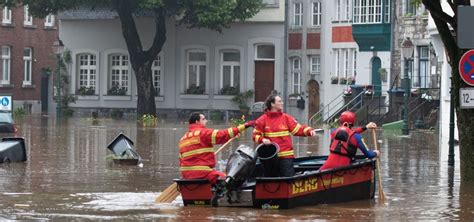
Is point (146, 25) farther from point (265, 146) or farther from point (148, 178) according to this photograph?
point (265, 146)

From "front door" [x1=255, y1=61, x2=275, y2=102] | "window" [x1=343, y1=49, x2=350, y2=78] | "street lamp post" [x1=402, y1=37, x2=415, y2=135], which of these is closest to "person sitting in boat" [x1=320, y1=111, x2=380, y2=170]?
"street lamp post" [x1=402, y1=37, x2=415, y2=135]

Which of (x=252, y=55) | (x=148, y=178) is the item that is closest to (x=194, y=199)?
(x=148, y=178)

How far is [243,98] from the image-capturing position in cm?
6300

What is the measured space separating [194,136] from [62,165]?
9.61 metres

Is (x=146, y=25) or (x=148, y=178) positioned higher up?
(x=146, y=25)

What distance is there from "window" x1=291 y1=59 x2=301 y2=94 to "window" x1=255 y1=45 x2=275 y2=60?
137 centimetres

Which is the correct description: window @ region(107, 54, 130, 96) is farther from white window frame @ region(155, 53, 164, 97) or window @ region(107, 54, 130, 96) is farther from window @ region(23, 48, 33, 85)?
window @ region(23, 48, 33, 85)

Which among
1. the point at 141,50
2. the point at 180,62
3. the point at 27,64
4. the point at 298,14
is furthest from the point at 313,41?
the point at 27,64

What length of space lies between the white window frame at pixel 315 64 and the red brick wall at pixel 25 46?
A: 1810cm

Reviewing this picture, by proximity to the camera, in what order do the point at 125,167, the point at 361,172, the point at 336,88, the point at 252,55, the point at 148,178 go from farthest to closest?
the point at 252,55 → the point at 336,88 → the point at 125,167 → the point at 148,178 → the point at 361,172

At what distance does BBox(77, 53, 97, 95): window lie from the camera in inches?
2670

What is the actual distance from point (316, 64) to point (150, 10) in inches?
316

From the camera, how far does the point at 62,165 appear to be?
27.1 meters

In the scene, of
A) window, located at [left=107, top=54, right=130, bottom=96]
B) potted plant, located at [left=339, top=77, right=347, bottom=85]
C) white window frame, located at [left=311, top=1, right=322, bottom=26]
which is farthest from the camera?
Answer: window, located at [left=107, top=54, right=130, bottom=96]
